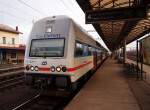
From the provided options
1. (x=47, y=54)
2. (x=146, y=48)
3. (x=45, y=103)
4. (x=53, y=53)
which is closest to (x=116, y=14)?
(x=53, y=53)

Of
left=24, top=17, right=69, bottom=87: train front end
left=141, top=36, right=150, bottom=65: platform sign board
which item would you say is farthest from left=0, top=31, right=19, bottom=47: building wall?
left=24, top=17, right=69, bottom=87: train front end

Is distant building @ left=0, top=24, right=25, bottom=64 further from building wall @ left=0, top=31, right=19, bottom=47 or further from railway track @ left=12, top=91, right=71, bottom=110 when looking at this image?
railway track @ left=12, top=91, right=71, bottom=110

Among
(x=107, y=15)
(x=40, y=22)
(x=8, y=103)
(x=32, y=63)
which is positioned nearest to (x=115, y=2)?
(x=107, y=15)

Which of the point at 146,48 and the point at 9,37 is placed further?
the point at 9,37

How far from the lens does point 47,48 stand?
8.91 metres

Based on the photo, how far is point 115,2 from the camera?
13.4 m

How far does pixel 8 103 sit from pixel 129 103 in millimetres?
4588

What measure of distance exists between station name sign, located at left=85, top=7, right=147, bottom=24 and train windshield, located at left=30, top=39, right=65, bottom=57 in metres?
2.84

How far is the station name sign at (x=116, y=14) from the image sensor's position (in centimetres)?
1027

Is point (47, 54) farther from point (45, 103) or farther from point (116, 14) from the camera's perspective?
point (116, 14)

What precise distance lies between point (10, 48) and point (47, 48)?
95.3 ft

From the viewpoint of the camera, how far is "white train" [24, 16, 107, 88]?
8406mm

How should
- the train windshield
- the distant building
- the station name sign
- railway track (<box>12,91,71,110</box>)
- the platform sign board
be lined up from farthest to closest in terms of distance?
the distant building < the platform sign board < the station name sign < the train windshield < railway track (<box>12,91,71,110</box>)

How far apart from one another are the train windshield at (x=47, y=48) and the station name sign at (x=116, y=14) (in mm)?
2838
